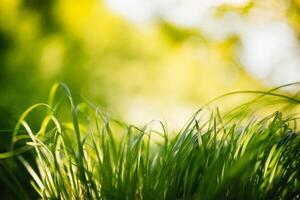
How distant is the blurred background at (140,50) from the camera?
6.49ft

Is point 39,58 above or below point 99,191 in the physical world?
above

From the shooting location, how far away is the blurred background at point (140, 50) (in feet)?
6.48

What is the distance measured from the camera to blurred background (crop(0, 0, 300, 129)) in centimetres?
198

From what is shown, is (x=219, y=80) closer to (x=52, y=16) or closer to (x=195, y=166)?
(x=52, y=16)

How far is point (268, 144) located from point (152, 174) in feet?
0.52

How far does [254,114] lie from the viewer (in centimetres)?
69

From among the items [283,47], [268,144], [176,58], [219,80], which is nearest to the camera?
[268,144]

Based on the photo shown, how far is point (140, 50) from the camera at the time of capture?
9.61 ft

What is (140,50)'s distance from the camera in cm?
293

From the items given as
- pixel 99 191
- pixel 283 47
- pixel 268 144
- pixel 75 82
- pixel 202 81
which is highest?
pixel 283 47

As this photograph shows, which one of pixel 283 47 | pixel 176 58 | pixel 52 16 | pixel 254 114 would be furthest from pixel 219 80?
pixel 254 114

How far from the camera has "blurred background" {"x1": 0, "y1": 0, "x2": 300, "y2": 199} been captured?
1976 millimetres

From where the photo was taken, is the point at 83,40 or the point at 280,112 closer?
the point at 280,112

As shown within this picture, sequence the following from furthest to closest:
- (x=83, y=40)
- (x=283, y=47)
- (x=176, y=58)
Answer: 1. (x=176, y=58)
2. (x=283, y=47)
3. (x=83, y=40)
